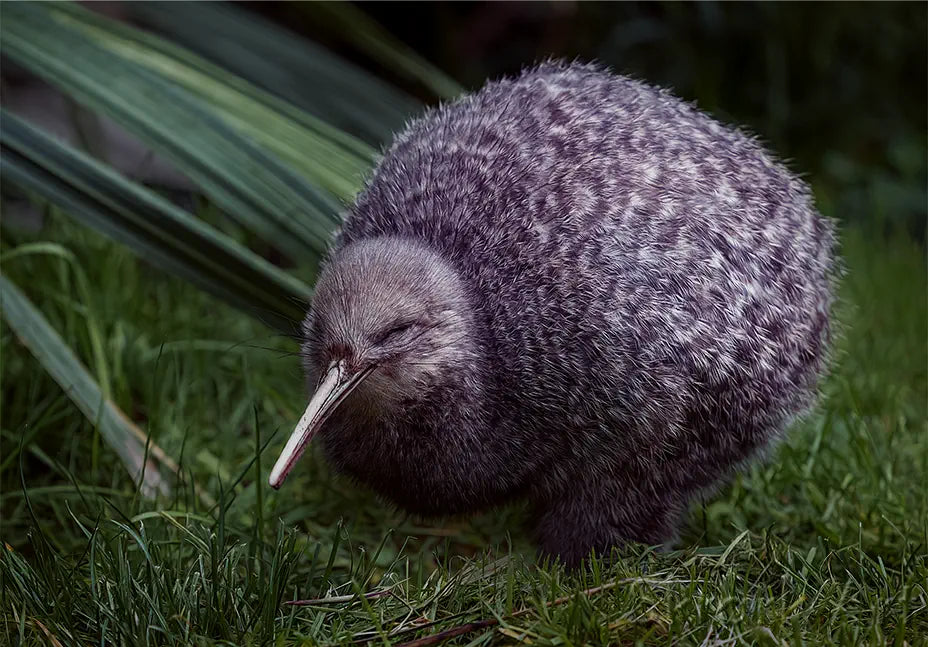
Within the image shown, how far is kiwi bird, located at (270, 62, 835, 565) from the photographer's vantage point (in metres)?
2.61

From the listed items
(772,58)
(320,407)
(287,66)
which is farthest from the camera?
(772,58)

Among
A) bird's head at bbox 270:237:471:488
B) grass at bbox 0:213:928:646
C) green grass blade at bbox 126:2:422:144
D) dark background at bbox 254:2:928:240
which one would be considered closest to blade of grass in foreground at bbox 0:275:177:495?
grass at bbox 0:213:928:646

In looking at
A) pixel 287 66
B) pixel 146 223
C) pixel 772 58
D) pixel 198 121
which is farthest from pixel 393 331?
pixel 772 58

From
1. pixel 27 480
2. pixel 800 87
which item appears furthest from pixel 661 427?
pixel 800 87

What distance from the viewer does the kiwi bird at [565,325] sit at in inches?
103

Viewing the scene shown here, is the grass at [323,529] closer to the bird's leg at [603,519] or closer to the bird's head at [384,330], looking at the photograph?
the bird's leg at [603,519]

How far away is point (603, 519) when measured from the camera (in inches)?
110

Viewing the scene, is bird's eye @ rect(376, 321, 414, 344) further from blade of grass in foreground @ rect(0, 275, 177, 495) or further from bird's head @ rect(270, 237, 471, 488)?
blade of grass in foreground @ rect(0, 275, 177, 495)

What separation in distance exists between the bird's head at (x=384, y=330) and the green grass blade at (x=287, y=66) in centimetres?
125

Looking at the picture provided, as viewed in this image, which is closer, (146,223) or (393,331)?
(393,331)

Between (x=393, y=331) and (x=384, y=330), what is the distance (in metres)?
0.03

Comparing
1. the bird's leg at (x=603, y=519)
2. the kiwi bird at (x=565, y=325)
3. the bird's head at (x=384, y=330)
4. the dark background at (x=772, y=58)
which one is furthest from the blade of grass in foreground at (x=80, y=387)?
the dark background at (x=772, y=58)

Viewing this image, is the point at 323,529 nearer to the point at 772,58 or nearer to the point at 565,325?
the point at 565,325

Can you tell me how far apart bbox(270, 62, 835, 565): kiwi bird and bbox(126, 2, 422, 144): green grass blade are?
1.03m
